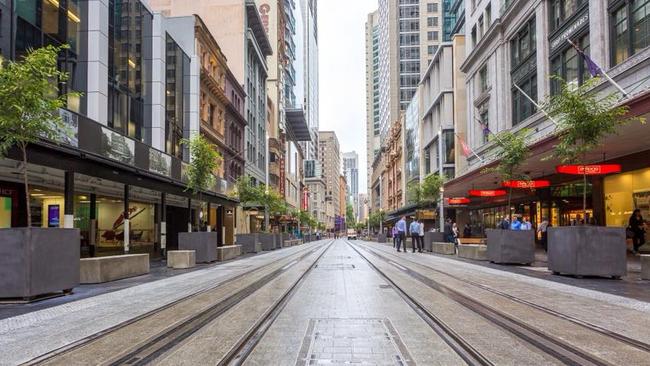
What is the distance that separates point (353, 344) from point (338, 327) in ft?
3.84

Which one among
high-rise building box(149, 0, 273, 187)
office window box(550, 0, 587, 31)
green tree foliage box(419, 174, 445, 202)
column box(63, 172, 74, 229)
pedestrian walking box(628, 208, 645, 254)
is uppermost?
high-rise building box(149, 0, 273, 187)

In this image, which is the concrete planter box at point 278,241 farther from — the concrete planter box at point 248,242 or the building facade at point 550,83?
the building facade at point 550,83

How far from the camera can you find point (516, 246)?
816 inches

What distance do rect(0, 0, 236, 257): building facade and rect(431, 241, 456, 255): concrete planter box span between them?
13.5m

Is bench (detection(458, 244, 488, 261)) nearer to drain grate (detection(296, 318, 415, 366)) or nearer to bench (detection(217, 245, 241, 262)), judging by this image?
bench (detection(217, 245, 241, 262))

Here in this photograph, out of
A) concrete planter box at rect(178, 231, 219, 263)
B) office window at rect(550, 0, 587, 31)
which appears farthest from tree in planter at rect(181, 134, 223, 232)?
office window at rect(550, 0, 587, 31)

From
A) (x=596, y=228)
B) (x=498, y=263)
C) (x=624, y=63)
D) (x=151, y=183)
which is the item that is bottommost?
(x=498, y=263)

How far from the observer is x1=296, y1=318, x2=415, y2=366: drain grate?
625 cm

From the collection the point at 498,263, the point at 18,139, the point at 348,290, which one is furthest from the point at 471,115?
the point at 18,139

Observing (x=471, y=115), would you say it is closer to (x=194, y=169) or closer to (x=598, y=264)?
(x=194, y=169)

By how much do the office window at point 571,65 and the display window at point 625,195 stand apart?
5.62 meters

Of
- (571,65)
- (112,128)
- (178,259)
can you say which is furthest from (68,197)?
(571,65)

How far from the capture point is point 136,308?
10.4m

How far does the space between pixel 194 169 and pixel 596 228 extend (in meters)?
16.0
